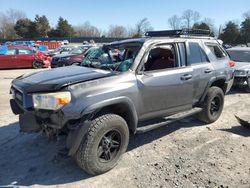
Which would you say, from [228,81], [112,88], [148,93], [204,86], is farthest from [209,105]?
[112,88]

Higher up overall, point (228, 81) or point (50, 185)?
point (228, 81)

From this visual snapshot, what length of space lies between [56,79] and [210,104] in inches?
137

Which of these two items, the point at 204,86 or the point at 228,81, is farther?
the point at 228,81

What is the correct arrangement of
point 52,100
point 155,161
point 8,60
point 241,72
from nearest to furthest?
point 52,100
point 155,161
point 241,72
point 8,60

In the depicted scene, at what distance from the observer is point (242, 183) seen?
3.97m

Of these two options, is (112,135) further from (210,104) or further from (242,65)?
(242,65)

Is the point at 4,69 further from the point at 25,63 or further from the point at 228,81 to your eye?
the point at 228,81

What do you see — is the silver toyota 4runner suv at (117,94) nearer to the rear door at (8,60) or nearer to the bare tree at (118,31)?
the rear door at (8,60)

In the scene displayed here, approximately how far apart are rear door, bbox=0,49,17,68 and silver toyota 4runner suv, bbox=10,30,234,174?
14.9m

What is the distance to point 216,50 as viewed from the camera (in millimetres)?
6598

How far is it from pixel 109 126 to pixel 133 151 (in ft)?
3.63

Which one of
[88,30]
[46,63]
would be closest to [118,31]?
[88,30]

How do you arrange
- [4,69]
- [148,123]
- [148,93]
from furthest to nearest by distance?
1. [4,69]
2. [148,123]
3. [148,93]

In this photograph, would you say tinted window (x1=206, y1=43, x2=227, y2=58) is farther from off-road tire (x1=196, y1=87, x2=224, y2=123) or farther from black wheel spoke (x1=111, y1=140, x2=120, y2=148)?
black wheel spoke (x1=111, y1=140, x2=120, y2=148)
